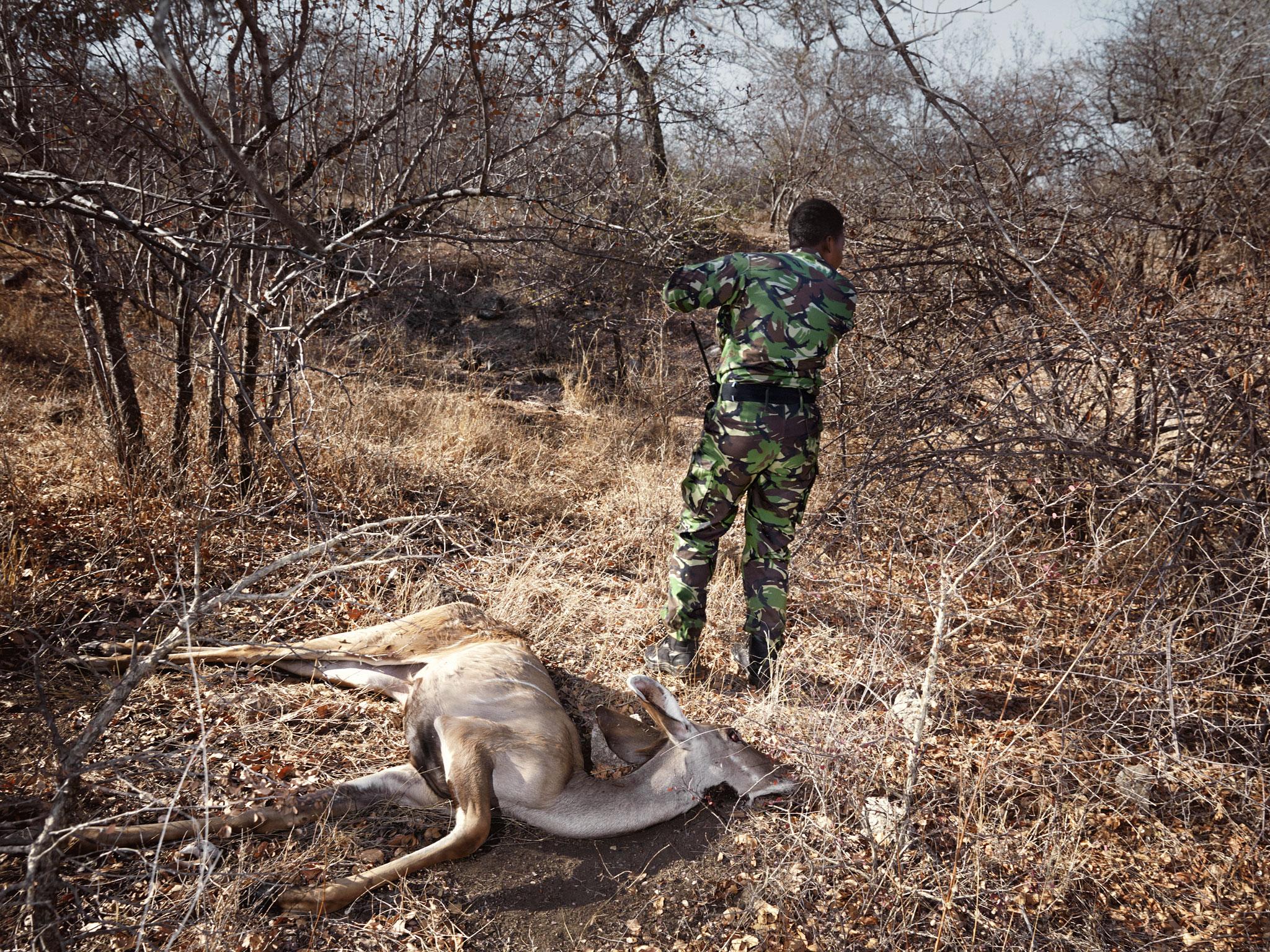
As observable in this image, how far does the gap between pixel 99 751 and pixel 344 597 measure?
1422 mm

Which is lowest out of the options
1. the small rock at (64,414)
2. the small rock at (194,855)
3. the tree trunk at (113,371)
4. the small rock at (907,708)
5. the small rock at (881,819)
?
the small rock at (194,855)

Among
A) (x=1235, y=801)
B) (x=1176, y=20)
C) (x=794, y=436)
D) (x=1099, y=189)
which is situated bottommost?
(x=1235, y=801)

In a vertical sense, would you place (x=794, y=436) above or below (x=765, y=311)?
below

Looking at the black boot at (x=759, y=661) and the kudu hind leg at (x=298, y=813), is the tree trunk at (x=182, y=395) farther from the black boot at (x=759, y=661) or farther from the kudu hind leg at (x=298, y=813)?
the black boot at (x=759, y=661)

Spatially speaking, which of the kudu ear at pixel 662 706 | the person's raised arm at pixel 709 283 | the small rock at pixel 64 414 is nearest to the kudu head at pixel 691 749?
the kudu ear at pixel 662 706

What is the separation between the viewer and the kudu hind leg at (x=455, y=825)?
97.3 inches

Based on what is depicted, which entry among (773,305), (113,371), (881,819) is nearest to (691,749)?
(881,819)

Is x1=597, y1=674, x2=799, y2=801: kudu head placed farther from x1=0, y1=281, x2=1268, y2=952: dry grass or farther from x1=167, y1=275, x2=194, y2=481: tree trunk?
x1=167, y1=275, x2=194, y2=481: tree trunk

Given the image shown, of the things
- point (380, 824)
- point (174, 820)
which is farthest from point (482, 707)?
point (174, 820)

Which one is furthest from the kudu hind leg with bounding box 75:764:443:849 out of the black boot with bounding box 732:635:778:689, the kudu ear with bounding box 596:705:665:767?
the black boot with bounding box 732:635:778:689

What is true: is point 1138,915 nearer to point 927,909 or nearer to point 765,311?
point 927,909

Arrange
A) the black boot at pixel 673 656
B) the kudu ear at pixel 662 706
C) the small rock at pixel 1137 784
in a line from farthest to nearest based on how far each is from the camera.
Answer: the black boot at pixel 673 656 < the kudu ear at pixel 662 706 < the small rock at pixel 1137 784

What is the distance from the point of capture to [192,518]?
4449 mm

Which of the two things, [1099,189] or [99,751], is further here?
[1099,189]
